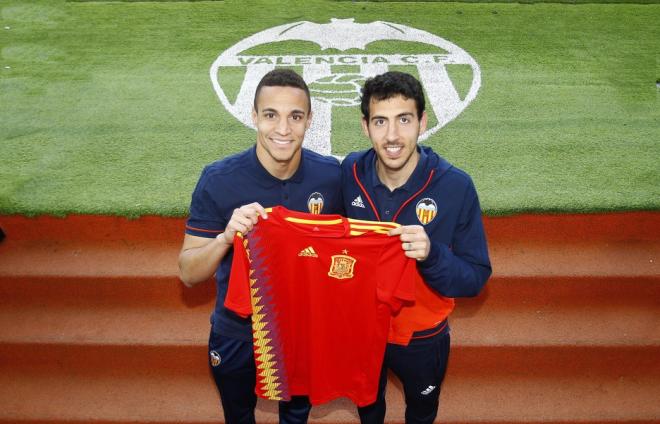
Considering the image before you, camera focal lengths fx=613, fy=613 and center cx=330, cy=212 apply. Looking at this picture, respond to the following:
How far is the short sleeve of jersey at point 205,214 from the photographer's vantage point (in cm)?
262

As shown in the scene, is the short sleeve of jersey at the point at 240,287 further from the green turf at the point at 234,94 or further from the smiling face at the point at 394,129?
the green turf at the point at 234,94

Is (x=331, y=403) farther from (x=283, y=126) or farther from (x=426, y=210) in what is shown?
(x=283, y=126)

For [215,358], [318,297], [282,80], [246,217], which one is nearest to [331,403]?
[215,358]

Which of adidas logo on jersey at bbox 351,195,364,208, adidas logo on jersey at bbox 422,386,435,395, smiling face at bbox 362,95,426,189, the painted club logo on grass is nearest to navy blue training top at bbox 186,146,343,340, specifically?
adidas logo on jersey at bbox 351,195,364,208

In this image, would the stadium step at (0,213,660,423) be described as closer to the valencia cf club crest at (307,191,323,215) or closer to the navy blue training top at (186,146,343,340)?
the navy blue training top at (186,146,343,340)

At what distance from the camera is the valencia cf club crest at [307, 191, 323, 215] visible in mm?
2680

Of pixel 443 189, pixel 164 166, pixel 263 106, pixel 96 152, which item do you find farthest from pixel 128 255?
pixel 443 189

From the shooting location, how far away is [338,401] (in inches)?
142

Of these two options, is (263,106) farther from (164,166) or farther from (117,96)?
(117,96)

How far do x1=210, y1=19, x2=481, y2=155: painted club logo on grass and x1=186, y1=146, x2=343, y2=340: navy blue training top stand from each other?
186 cm

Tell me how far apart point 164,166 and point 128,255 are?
2.48 ft

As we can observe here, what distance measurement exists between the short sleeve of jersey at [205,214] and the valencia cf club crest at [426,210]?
0.84m

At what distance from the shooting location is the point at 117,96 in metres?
5.35

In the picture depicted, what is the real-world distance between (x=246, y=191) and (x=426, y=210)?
764 millimetres
